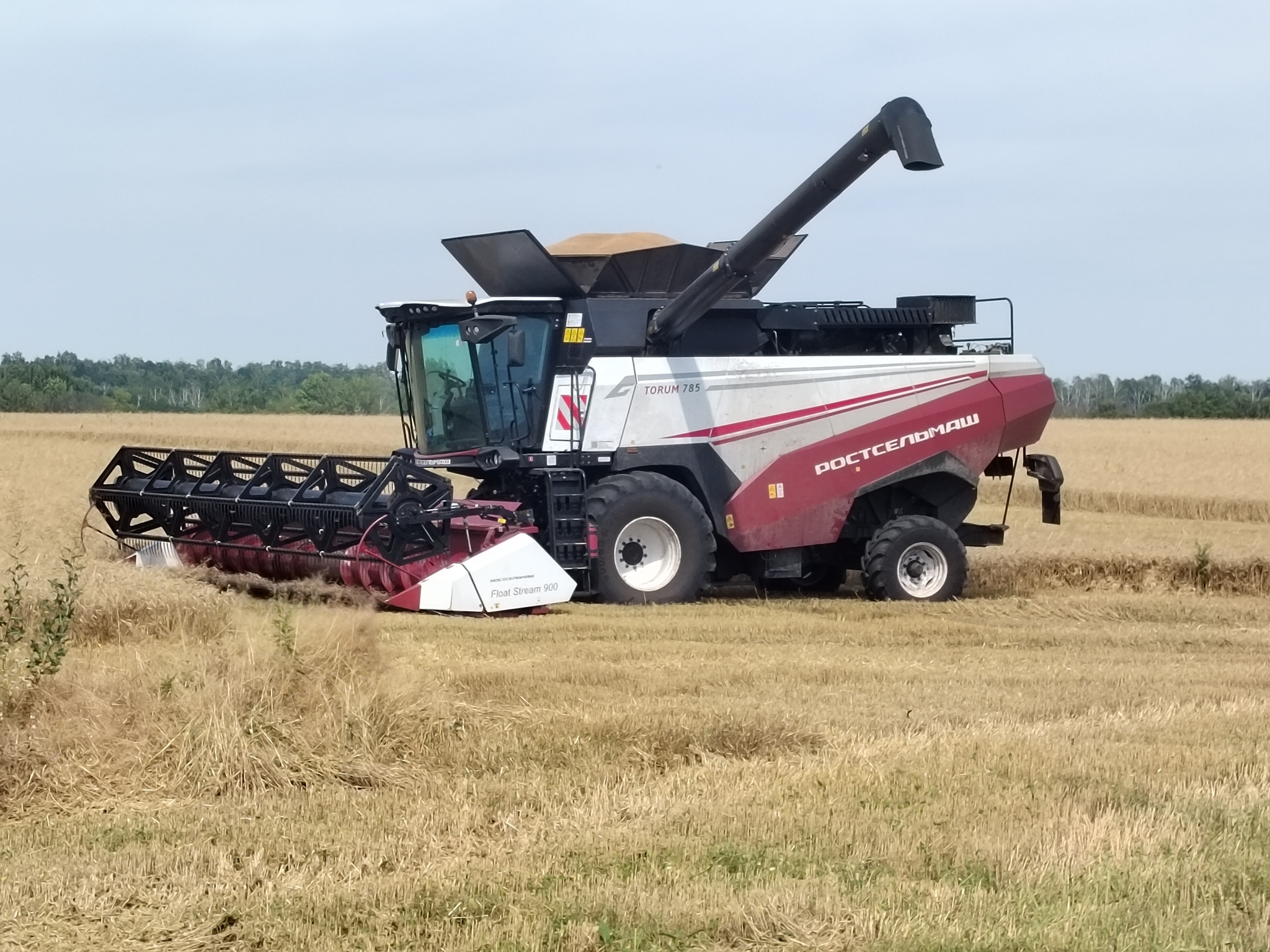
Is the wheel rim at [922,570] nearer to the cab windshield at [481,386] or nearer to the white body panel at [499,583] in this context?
the white body panel at [499,583]

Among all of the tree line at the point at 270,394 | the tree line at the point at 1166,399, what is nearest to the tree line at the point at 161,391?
the tree line at the point at 270,394

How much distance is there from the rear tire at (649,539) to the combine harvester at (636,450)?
0.06ft

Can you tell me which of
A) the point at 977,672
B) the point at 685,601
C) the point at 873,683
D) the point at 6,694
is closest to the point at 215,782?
the point at 6,694

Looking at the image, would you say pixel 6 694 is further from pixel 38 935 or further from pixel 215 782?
pixel 38 935

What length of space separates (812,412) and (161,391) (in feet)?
215

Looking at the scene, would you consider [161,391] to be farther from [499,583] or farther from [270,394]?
[499,583]

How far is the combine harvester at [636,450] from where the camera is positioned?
418 inches

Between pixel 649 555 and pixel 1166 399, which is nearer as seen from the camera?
pixel 649 555

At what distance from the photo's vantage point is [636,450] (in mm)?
11773

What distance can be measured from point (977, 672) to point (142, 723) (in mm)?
4722

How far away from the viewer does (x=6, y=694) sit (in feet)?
17.7

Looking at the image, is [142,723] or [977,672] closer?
[142,723]

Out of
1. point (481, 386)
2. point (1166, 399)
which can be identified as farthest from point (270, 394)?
point (481, 386)

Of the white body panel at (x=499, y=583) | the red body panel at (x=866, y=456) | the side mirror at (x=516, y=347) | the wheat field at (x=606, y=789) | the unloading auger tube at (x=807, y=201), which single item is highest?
the unloading auger tube at (x=807, y=201)
